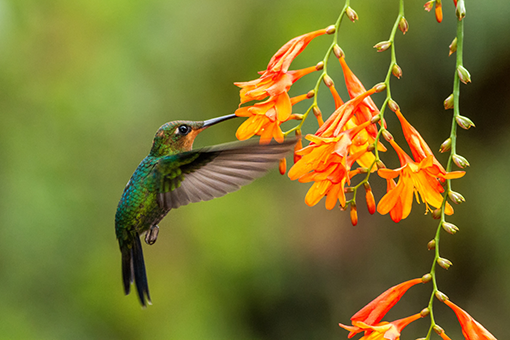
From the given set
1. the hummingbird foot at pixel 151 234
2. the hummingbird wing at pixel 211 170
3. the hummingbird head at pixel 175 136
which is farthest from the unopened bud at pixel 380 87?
the hummingbird foot at pixel 151 234

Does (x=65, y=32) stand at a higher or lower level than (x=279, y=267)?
higher

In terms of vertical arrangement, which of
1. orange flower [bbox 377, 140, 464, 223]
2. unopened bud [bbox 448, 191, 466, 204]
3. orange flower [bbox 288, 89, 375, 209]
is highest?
orange flower [bbox 288, 89, 375, 209]

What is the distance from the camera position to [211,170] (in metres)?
1.66

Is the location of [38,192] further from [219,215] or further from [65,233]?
[219,215]

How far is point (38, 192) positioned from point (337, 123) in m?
2.77

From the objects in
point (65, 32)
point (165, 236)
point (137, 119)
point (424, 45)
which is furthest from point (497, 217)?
point (65, 32)

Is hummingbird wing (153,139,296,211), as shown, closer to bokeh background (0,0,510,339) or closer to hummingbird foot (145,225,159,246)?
hummingbird foot (145,225,159,246)

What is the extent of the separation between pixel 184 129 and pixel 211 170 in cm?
28

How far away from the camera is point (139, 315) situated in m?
3.61

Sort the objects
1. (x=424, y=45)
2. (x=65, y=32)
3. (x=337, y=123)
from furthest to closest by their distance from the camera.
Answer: (x=65, y=32)
(x=424, y=45)
(x=337, y=123)

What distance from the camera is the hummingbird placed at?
1494mm

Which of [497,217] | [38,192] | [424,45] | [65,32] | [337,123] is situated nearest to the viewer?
[337,123]

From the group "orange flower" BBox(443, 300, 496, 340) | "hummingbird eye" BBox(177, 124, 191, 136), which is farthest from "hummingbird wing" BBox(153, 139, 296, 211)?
"orange flower" BBox(443, 300, 496, 340)

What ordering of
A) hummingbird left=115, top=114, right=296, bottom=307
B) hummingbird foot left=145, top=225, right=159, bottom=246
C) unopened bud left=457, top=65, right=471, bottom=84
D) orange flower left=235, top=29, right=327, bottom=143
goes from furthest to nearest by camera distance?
hummingbird foot left=145, top=225, right=159, bottom=246 < hummingbird left=115, top=114, right=296, bottom=307 < orange flower left=235, top=29, right=327, bottom=143 < unopened bud left=457, top=65, right=471, bottom=84
